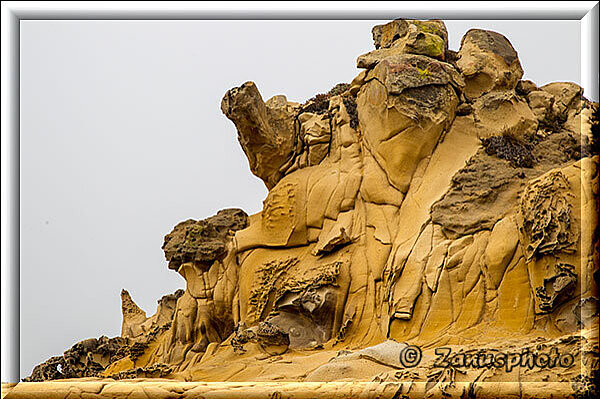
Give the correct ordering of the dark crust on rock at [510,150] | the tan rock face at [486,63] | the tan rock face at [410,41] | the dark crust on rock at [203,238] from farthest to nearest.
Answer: the dark crust on rock at [203,238], the tan rock face at [486,63], the tan rock face at [410,41], the dark crust on rock at [510,150]

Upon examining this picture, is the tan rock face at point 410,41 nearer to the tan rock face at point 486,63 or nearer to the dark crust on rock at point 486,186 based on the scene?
the tan rock face at point 486,63

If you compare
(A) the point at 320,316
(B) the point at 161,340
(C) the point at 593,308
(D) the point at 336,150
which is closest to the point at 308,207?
(D) the point at 336,150

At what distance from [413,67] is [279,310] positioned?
5.80 meters

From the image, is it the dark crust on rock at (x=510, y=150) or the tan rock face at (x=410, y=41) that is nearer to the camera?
the dark crust on rock at (x=510, y=150)

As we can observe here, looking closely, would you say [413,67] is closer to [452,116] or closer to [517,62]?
[452,116]

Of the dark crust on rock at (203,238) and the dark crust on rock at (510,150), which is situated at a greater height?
the dark crust on rock at (510,150)

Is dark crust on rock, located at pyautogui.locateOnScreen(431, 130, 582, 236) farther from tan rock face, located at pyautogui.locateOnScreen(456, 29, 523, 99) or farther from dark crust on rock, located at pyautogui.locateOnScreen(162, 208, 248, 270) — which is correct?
dark crust on rock, located at pyautogui.locateOnScreen(162, 208, 248, 270)

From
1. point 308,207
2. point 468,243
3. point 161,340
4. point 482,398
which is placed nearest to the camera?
point 482,398

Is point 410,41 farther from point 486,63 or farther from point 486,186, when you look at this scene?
point 486,186

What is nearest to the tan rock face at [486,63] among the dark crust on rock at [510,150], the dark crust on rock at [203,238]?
the dark crust on rock at [510,150]

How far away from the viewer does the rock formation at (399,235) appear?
13.9 metres

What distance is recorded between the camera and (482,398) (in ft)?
35.5

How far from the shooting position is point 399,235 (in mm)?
16969

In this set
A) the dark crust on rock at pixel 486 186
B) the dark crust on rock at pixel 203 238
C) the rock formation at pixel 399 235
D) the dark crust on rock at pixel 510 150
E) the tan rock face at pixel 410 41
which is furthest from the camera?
the dark crust on rock at pixel 203 238
